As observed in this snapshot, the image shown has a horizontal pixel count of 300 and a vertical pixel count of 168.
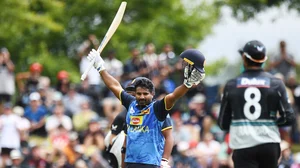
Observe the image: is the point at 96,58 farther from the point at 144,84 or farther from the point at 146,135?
the point at 146,135

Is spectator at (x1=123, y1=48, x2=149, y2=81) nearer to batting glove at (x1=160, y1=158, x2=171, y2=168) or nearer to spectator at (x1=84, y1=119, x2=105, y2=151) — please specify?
spectator at (x1=84, y1=119, x2=105, y2=151)

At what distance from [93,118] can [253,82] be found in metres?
9.18

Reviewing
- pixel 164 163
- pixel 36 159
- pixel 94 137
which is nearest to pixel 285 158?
pixel 94 137

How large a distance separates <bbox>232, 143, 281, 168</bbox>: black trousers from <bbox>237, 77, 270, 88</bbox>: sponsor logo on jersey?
29.3 inches

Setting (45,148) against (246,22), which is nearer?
(45,148)

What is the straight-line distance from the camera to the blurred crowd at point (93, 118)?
60.1 ft

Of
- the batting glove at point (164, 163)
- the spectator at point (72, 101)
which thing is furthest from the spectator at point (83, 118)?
the batting glove at point (164, 163)

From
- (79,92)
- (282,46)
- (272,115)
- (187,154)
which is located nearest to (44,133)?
(79,92)

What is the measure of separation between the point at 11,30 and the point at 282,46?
10.3 meters

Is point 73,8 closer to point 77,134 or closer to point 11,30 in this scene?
point 11,30

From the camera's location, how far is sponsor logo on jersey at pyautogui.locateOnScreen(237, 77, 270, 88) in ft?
33.5

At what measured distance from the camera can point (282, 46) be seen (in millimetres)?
20047

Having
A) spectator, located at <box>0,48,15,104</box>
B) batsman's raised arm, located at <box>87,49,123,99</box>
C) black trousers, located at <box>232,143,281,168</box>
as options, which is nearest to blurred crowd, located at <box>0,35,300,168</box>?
spectator, located at <box>0,48,15,104</box>

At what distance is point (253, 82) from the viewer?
10.2 meters
